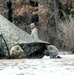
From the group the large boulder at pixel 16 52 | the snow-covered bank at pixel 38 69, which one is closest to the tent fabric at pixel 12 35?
the large boulder at pixel 16 52

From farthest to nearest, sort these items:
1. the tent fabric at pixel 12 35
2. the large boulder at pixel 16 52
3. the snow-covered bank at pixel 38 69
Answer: the tent fabric at pixel 12 35
the large boulder at pixel 16 52
the snow-covered bank at pixel 38 69

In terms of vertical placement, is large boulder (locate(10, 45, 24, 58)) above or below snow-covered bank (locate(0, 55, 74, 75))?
below

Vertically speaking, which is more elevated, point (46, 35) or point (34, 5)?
point (34, 5)

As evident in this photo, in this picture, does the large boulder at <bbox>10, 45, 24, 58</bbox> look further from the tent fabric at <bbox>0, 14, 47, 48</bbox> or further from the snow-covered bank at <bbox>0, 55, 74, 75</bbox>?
the snow-covered bank at <bbox>0, 55, 74, 75</bbox>

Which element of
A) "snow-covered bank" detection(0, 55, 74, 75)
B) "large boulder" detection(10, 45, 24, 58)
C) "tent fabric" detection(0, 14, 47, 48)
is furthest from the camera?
"tent fabric" detection(0, 14, 47, 48)

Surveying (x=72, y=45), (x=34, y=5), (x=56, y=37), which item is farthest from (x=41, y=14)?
(x=72, y=45)

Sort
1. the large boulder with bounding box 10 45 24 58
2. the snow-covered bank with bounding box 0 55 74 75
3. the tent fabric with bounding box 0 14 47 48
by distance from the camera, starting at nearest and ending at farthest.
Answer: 1. the snow-covered bank with bounding box 0 55 74 75
2. the large boulder with bounding box 10 45 24 58
3. the tent fabric with bounding box 0 14 47 48

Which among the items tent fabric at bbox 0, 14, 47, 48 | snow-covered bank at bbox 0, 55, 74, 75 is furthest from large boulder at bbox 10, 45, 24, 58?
snow-covered bank at bbox 0, 55, 74, 75

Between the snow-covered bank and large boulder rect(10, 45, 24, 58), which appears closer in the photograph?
the snow-covered bank

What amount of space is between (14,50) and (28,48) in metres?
2.02

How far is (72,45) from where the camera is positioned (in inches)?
927

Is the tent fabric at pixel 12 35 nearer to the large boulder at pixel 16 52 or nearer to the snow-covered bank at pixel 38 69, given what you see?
the large boulder at pixel 16 52

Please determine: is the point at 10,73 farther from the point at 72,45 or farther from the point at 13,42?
the point at 72,45

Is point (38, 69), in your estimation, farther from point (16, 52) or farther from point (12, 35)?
point (12, 35)
